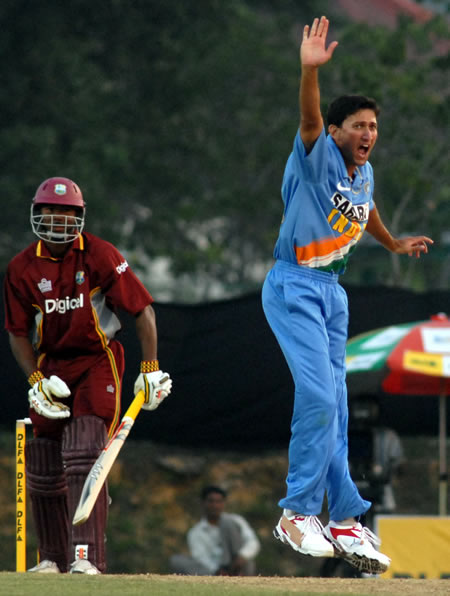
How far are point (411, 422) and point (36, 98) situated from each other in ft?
32.6

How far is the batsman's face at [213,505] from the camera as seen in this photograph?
12.1 m

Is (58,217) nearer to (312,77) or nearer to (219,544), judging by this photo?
(312,77)

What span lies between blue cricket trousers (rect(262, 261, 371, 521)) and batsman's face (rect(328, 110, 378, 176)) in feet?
1.85

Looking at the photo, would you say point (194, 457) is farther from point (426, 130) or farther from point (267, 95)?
point (267, 95)

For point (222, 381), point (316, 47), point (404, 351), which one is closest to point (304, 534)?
point (316, 47)

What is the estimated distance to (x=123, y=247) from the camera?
21.9 meters

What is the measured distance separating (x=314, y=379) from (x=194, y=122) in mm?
17160

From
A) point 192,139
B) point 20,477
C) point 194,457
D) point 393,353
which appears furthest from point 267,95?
point 20,477

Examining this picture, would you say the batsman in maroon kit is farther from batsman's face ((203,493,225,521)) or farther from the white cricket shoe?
batsman's face ((203,493,225,521))

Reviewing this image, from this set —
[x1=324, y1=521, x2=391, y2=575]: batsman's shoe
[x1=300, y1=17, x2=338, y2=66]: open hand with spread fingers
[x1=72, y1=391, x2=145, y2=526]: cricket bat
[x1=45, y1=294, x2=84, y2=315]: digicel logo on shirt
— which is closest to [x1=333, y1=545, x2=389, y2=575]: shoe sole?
[x1=324, y1=521, x2=391, y2=575]: batsman's shoe

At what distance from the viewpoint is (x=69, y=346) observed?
6.81m

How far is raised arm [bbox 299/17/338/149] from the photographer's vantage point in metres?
5.70

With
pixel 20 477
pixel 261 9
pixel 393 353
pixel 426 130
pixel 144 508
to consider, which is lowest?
pixel 144 508

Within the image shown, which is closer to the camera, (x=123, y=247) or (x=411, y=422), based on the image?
(x=411, y=422)
